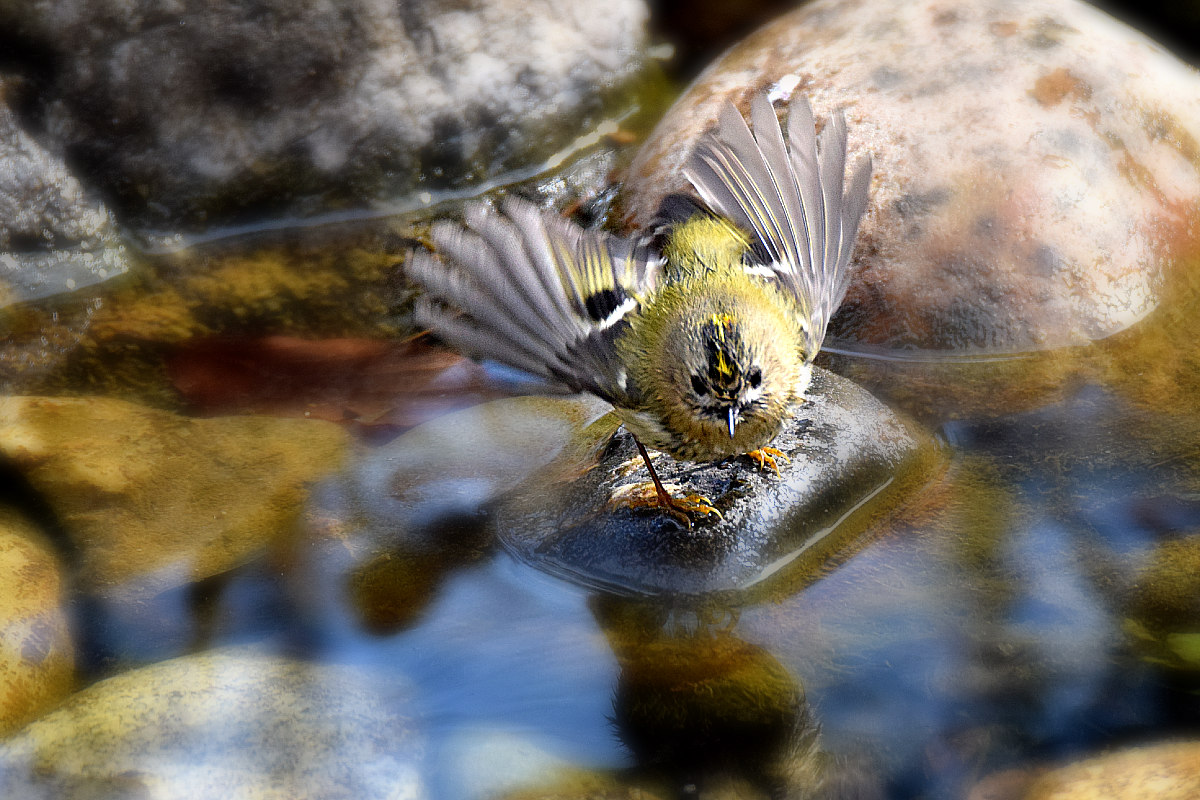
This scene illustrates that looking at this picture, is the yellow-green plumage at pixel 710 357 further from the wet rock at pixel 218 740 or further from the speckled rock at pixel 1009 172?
the wet rock at pixel 218 740

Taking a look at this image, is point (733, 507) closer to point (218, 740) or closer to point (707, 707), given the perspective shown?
point (707, 707)

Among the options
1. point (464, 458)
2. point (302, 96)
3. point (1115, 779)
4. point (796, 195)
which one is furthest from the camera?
point (302, 96)

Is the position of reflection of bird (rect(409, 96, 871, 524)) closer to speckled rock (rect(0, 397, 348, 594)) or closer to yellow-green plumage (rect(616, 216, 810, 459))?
yellow-green plumage (rect(616, 216, 810, 459))

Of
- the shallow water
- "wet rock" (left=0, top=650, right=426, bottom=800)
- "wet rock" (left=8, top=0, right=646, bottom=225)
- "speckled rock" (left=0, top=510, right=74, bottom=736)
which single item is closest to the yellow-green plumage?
the shallow water

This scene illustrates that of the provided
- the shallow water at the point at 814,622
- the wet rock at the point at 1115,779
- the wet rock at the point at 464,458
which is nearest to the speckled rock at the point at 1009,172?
the shallow water at the point at 814,622

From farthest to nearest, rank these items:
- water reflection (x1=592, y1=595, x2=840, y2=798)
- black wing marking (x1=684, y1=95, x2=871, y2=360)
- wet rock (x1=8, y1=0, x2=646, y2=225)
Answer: wet rock (x1=8, y1=0, x2=646, y2=225), black wing marking (x1=684, y1=95, x2=871, y2=360), water reflection (x1=592, y1=595, x2=840, y2=798)

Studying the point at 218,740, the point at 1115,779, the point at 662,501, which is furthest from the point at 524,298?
the point at 1115,779
